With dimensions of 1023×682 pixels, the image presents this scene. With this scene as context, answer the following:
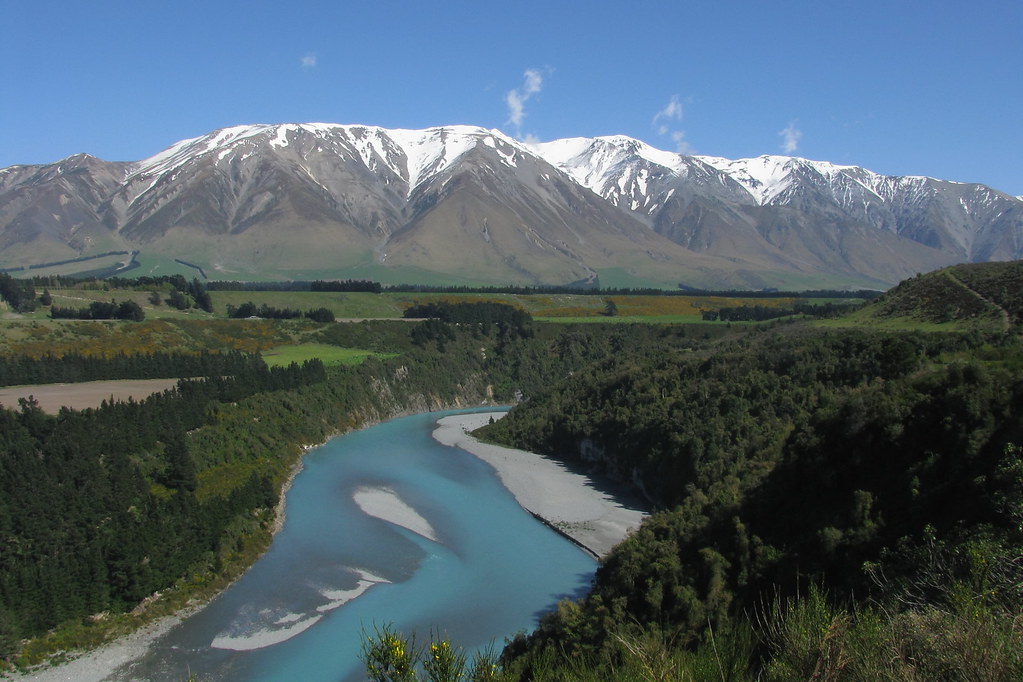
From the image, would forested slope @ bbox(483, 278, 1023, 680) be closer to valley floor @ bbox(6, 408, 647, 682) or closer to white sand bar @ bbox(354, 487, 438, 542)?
valley floor @ bbox(6, 408, 647, 682)

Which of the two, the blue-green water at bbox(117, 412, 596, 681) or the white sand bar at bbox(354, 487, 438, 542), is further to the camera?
the white sand bar at bbox(354, 487, 438, 542)

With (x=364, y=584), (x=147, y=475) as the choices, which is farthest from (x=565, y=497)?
(x=147, y=475)

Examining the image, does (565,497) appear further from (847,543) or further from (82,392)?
(82,392)

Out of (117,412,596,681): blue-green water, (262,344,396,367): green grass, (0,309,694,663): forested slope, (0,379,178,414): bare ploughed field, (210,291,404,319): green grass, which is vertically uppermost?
(210,291,404,319): green grass

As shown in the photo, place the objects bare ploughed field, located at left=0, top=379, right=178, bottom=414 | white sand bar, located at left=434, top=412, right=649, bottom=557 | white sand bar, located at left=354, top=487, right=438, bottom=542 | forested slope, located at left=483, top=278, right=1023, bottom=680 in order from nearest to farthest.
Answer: forested slope, located at left=483, top=278, right=1023, bottom=680 → white sand bar, located at left=434, top=412, right=649, bottom=557 → white sand bar, located at left=354, top=487, right=438, bottom=542 → bare ploughed field, located at left=0, top=379, right=178, bottom=414

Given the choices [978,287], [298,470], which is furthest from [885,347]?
[298,470]

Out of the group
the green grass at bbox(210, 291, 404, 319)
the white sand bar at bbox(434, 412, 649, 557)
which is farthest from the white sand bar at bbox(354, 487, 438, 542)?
the green grass at bbox(210, 291, 404, 319)

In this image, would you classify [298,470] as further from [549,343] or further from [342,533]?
[549,343]
